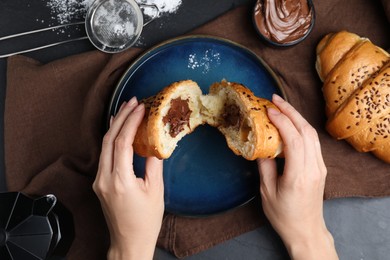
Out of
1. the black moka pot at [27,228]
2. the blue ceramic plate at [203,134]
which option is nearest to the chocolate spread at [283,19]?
the blue ceramic plate at [203,134]

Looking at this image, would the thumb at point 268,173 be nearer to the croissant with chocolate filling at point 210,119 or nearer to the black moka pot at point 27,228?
the croissant with chocolate filling at point 210,119

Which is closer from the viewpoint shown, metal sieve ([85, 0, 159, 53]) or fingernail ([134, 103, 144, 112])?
fingernail ([134, 103, 144, 112])

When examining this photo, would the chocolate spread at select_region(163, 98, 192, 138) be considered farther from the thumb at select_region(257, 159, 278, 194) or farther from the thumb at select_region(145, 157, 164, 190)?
A: the thumb at select_region(257, 159, 278, 194)

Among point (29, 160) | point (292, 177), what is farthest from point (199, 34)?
point (29, 160)

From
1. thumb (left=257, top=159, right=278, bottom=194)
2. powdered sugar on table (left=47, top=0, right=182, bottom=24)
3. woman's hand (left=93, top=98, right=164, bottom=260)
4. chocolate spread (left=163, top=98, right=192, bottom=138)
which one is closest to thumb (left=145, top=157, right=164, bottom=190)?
woman's hand (left=93, top=98, right=164, bottom=260)

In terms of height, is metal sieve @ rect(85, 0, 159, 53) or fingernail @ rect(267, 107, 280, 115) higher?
metal sieve @ rect(85, 0, 159, 53)

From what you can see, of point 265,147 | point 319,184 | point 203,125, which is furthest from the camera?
point 203,125

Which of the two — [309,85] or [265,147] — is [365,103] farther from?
[265,147]
